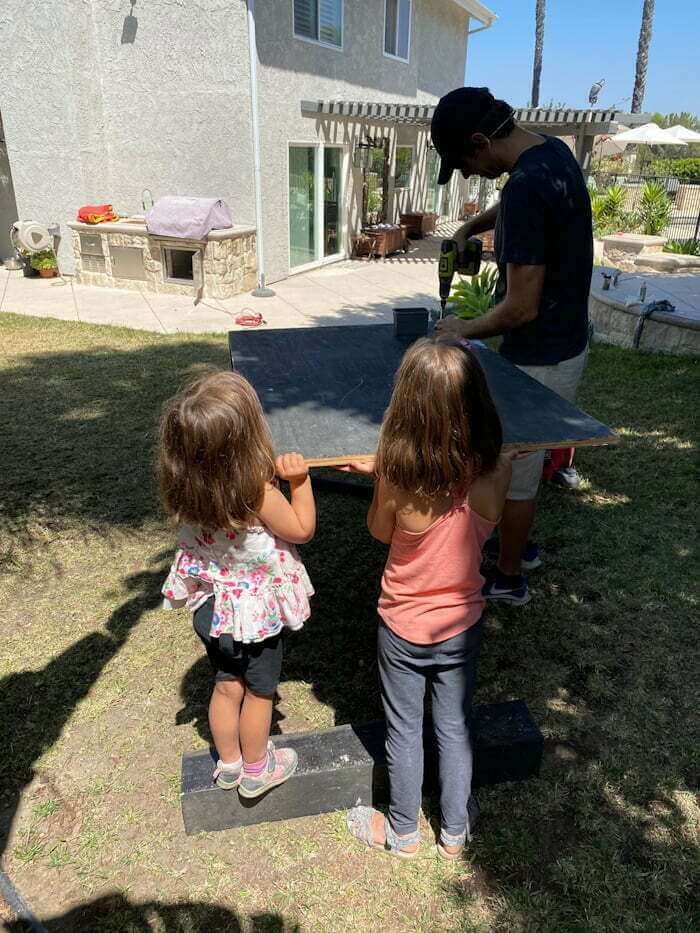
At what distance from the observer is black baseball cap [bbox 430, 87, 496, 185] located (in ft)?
7.93

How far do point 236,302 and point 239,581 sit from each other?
26.1 ft

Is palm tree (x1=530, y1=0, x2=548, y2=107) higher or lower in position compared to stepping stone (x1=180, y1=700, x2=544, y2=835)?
higher

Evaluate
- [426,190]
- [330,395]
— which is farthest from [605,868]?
[426,190]

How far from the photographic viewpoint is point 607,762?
84.3 inches

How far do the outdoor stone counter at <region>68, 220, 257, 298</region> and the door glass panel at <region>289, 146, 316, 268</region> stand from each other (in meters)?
1.20

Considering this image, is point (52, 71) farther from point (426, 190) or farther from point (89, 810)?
point (89, 810)

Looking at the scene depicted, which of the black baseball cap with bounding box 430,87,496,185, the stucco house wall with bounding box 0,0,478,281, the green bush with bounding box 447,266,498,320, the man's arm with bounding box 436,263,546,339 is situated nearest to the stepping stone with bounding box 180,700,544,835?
the man's arm with bounding box 436,263,546,339

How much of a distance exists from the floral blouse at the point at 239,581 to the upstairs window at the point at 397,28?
44.8 feet

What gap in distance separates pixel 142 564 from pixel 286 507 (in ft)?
6.11

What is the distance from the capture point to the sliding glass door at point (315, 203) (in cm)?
1048

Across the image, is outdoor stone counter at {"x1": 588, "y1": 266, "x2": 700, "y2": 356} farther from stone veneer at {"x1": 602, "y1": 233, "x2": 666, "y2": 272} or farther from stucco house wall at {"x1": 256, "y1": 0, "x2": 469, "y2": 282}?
stucco house wall at {"x1": 256, "y1": 0, "x2": 469, "y2": 282}

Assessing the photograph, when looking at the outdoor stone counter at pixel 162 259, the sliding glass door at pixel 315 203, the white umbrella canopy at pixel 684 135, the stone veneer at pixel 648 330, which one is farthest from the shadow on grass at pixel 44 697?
the white umbrella canopy at pixel 684 135

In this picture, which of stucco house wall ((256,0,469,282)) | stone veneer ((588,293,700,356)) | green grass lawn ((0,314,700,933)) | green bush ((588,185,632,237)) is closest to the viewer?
green grass lawn ((0,314,700,933))

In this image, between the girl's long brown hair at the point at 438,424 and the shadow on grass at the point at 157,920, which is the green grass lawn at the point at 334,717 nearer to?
the shadow on grass at the point at 157,920
